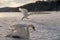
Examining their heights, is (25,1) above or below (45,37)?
below

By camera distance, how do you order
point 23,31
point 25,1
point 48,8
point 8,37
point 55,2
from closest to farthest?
point 23,31, point 8,37, point 48,8, point 55,2, point 25,1

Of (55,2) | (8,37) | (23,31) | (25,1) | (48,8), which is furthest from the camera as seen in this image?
(25,1)

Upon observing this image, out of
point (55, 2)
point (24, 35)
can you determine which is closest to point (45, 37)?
point (24, 35)

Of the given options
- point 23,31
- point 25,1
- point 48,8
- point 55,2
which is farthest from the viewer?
point 25,1

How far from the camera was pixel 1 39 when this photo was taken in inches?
101

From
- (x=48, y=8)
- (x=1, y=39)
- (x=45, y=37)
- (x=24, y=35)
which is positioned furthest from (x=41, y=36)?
(x=48, y=8)

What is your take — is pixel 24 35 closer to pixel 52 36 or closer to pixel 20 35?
pixel 20 35

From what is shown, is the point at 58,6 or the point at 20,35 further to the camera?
the point at 58,6

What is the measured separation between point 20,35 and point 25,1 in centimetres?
518

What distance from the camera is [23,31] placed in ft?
8.00

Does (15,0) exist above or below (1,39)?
below

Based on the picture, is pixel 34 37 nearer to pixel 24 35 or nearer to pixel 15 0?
pixel 24 35

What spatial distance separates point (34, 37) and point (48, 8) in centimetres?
390

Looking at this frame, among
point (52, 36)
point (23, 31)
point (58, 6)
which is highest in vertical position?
point (23, 31)
